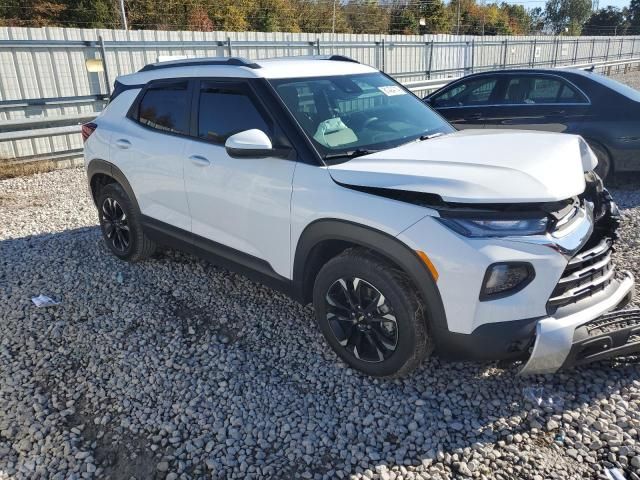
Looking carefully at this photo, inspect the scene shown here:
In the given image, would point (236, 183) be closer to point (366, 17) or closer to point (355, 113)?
point (355, 113)

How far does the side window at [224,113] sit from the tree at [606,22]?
231ft

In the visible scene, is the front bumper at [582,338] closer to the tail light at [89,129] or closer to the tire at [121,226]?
the tire at [121,226]

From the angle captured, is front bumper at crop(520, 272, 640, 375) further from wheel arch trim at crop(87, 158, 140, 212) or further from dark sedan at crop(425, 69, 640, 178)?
dark sedan at crop(425, 69, 640, 178)

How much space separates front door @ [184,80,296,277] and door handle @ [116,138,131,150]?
864 millimetres

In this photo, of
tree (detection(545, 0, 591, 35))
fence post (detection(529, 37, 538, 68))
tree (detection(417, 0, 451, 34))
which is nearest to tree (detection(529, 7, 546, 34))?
tree (detection(545, 0, 591, 35))

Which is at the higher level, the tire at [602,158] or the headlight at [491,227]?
the headlight at [491,227]

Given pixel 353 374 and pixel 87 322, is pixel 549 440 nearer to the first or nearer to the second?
pixel 353 374

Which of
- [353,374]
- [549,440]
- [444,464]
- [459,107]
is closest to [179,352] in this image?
[353,374]

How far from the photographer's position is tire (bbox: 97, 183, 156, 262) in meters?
4.77

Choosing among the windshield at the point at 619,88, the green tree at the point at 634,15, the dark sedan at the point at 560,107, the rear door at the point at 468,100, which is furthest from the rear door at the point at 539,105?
the green tree at the point at 634,15

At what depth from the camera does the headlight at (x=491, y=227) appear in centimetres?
256

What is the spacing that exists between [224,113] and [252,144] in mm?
756

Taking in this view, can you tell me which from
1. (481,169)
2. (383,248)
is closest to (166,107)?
(383,248)

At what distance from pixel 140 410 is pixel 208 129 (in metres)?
2.00
